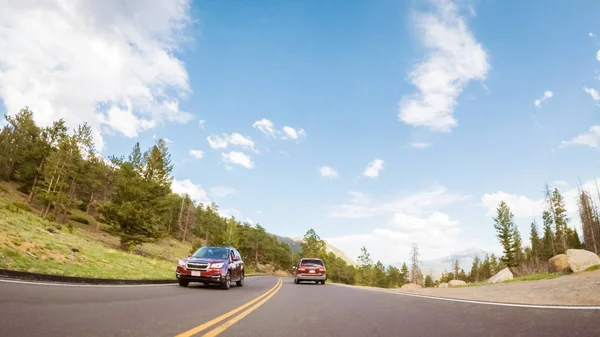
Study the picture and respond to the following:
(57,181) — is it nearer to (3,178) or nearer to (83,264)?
(3,178)

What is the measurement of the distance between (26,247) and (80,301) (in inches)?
414

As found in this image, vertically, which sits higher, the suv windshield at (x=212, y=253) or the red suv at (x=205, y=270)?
the suv windshield at (x=212, y=253)

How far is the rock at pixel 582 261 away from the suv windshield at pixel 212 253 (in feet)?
50.1

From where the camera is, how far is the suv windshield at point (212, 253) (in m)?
15.8

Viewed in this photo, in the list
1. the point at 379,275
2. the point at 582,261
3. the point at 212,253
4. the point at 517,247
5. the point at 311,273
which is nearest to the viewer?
the point at 582,261

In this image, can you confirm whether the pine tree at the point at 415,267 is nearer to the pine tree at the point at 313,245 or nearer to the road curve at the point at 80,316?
the pine tree at the point at 313,245

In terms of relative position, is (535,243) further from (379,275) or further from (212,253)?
(212,253)

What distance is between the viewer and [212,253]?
16.3 m

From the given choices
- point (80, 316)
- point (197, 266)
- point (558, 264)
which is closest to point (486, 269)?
point (558, 264)

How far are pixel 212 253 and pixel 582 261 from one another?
16.3 meters

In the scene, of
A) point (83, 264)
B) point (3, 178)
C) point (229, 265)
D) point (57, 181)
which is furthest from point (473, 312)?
point (3, 178)

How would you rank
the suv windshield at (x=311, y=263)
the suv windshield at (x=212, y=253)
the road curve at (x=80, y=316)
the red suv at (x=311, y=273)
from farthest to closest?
the suv windshield at (x=311, y=263), the red suv at (x=311, y=273), the suv windshield at (x=212, y=253), the road curve at (x=80, y=316)

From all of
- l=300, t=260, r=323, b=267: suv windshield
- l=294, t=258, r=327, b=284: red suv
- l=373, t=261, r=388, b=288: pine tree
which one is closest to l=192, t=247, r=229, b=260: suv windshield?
l=294, t=258, r=327, b=284: red suv

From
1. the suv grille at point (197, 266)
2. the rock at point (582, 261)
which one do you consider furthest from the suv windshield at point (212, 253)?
the rock at point (582, 261)
